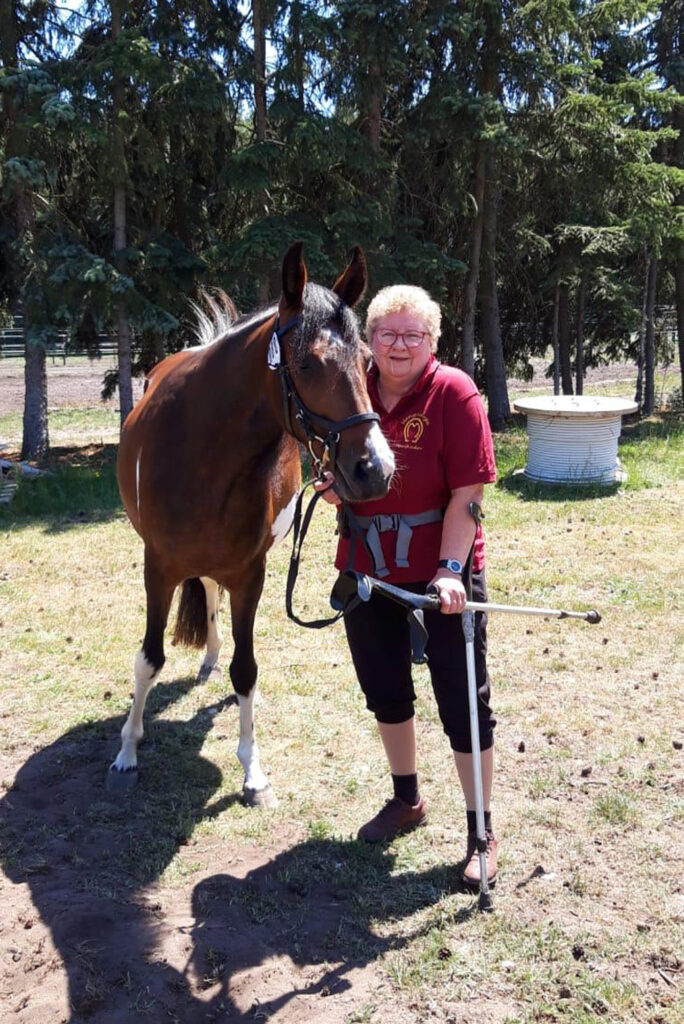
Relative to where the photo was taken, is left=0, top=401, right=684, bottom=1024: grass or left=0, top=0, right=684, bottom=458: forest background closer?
left=0, top=401, right=684, bottom=1024: grass

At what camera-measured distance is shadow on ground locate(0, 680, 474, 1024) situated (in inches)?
97.2

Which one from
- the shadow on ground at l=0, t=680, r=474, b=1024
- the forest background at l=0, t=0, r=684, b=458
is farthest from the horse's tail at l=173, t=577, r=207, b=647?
the forest background at l=0, t=0, r=684, b=458

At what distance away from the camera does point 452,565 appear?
8.81ft

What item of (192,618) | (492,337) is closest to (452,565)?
(192,618)

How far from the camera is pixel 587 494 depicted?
9305mm

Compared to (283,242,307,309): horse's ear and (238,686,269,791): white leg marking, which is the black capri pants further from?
(283,242,307,309): horse's ear

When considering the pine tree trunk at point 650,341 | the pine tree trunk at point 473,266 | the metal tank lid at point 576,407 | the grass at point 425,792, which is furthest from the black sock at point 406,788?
the pine tree trunk at point 650,341

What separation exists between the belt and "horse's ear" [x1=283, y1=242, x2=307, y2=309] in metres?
0.79

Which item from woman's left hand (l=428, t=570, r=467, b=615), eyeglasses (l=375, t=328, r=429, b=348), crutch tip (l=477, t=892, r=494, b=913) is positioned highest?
eyeglasses (l=375, t=328, r=429, b=348)

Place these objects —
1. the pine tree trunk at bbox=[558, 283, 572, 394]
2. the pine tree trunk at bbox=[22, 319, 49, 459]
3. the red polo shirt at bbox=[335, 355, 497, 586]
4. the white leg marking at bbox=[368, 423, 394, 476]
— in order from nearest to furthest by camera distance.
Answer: the white leg marking at bbox=[368, 423, 394, 476], the red polo shirt at bbox=[335, 355, 497, 586], the pine tree trunk at bbox=[22, 319, 49, 459], the pine tree trunk at bbox=[558, 283, 572, 394]

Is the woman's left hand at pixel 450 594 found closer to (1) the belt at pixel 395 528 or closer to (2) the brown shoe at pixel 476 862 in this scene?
(1) the belt at pixel 395 528

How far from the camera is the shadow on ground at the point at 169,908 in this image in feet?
8.10

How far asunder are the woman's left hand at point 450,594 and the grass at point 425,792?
1.12 meters

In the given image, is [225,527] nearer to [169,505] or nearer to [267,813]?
[169,505]
